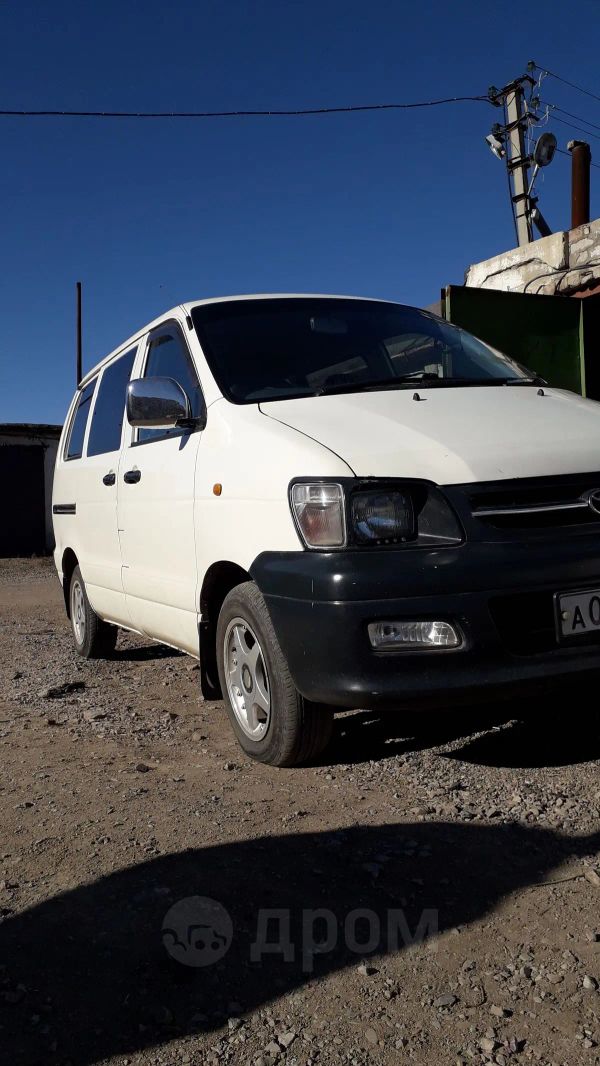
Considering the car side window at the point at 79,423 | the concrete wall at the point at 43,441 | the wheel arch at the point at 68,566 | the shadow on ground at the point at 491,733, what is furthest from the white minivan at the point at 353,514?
the concrete wall at the point at 43,441

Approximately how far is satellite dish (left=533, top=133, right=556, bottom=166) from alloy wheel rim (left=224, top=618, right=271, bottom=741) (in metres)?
10.8

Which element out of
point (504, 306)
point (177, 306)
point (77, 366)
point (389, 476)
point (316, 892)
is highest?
point (77, 366)

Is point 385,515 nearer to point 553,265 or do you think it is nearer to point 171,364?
point 171,364

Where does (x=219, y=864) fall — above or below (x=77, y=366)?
below

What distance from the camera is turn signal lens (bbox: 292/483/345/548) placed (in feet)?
9.34

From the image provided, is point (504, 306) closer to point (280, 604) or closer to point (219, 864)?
point (280, 604)

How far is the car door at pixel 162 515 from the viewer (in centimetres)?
380

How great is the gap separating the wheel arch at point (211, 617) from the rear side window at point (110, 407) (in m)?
1.47

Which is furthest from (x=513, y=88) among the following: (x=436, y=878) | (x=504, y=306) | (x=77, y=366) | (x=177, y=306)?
(x=77, y=366)

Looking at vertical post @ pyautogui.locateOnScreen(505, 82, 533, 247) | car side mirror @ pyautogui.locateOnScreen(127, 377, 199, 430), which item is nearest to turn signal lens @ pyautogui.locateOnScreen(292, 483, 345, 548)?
car side mirror @ pyautogui.locateOnScreen(127, 377, 199, 430)

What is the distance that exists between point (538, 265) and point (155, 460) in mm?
5606

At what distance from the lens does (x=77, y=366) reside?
29500mm

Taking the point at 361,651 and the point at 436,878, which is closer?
the point at 436,878

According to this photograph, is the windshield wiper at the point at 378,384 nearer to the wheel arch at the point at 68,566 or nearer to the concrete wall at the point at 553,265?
the wheel arch at the point at 68,566
